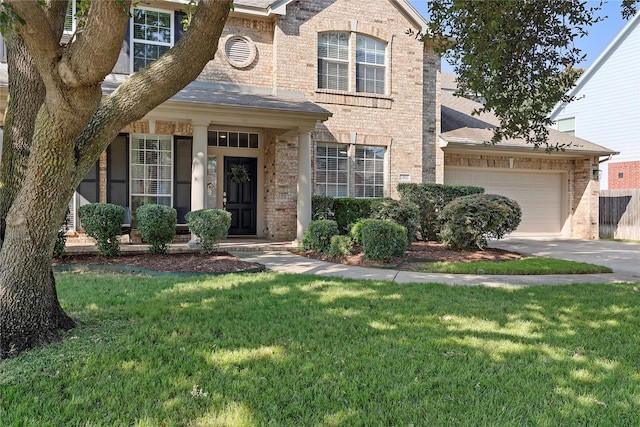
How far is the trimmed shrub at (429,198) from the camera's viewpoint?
40.0 feet

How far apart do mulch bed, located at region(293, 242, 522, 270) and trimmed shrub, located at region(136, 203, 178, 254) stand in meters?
2.82

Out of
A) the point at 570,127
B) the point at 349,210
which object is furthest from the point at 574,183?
the point at 349,210

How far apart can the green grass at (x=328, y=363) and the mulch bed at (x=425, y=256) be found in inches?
109

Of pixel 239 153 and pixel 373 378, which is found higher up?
pixel 239 153

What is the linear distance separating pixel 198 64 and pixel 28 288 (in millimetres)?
2204

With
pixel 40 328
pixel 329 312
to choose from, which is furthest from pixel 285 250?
pixel 40 328

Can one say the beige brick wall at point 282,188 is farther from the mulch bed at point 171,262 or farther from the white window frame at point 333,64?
the mulch bed at point 171,262

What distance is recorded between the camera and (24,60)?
3.79 meters

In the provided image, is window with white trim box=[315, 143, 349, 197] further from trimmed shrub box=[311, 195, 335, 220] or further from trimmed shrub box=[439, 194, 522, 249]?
trimmed shrub box=[439, 194, 522, 249]

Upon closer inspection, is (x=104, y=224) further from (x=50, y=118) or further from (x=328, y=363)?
(x=328, y=363)

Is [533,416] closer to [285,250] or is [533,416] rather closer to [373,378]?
[373,378]

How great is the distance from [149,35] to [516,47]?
8977 mm

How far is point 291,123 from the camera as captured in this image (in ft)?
34.4

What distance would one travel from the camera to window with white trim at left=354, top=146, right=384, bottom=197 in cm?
1298
